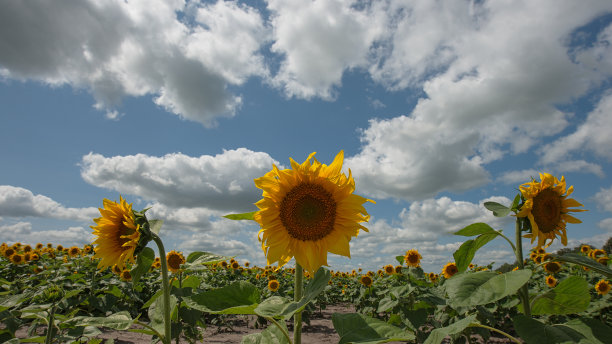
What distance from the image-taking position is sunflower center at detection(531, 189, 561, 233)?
2477mm

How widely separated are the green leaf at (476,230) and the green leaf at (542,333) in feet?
1.82

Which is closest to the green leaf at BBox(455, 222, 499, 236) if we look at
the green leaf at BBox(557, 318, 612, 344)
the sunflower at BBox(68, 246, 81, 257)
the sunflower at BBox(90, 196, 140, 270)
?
the green leaf at BBox(557, 318, 612, 344)

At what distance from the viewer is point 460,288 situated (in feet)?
5.49

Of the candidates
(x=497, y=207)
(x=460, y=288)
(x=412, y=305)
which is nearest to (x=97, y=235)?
(x=460, y=288)

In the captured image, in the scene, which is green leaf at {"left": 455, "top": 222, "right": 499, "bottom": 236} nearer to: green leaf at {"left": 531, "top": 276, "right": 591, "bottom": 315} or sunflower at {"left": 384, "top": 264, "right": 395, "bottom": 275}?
green leaf at {"left": 531, "top": 276, "right": 591, "bottom": 315}

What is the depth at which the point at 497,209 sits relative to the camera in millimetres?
2262

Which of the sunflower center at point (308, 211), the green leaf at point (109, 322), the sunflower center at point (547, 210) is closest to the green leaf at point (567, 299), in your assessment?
the sunflower center at point (547, 210)

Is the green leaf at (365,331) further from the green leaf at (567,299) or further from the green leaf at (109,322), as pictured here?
the green leaf at (567,299)

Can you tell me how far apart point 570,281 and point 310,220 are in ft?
5.25

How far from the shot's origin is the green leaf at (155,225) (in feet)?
7.04

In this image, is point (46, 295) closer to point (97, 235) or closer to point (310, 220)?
point (97, 235)

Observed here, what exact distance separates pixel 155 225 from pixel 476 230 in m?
2.05

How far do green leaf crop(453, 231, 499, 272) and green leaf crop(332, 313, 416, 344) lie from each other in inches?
43.1

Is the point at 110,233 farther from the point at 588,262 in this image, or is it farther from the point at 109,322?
the point at 588,262
